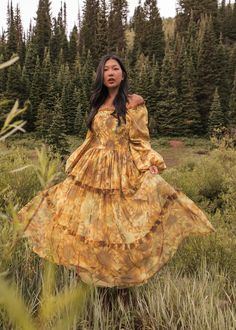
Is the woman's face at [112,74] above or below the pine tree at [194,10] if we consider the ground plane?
below

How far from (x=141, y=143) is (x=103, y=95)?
62cm

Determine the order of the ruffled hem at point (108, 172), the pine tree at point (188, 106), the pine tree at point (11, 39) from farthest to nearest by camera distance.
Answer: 1. the pine tree at point (11, 39)
2. the pine tree at point (188, 106)
3. the ruffled hem at point (108, 172)

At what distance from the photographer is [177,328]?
307cm

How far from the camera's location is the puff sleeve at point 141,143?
348cm

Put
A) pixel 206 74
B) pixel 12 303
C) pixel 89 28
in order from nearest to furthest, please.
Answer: pixel 12 303
pixel 206 74
pixel 89 28

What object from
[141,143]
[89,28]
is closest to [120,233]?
[141,143]

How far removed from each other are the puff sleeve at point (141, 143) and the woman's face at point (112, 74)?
0.95ft

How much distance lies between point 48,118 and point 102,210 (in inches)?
1461

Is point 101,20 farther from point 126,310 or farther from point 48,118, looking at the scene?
point 126,310

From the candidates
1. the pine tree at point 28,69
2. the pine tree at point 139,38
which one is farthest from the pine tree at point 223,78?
the pine tree at point 28,69

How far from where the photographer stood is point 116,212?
3225mm

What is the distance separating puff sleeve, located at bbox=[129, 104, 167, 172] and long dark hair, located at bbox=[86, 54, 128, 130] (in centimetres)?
10

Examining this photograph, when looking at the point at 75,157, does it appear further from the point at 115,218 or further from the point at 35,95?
the point at 35,95

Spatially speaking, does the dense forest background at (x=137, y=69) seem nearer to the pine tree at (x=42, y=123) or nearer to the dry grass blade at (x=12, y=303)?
the pine tree at (x=42, y=123)
